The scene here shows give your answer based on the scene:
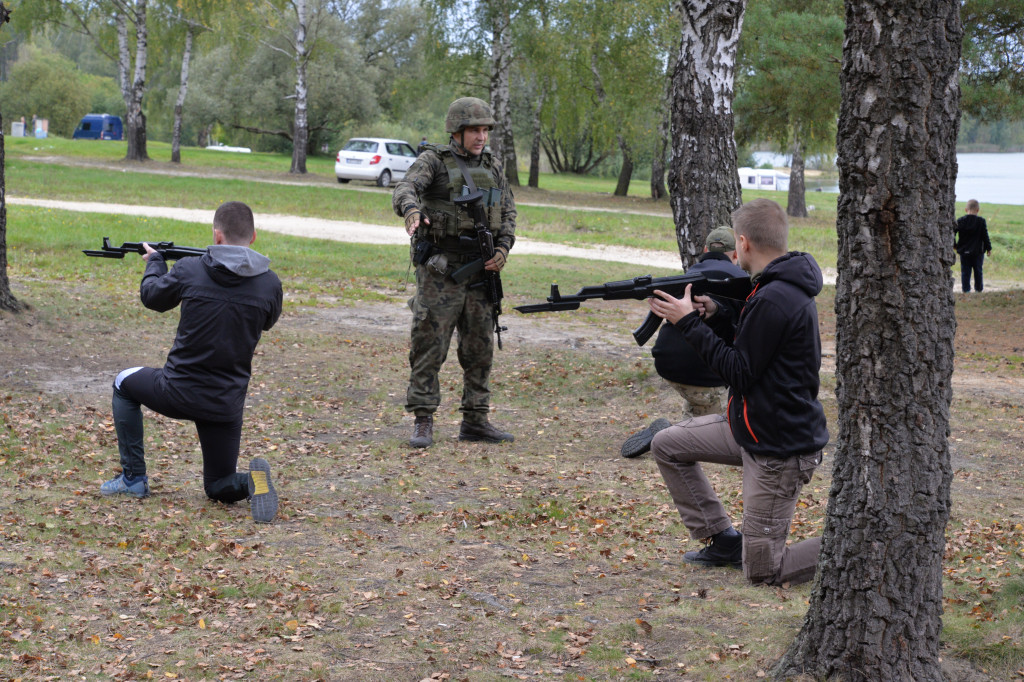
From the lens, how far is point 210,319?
5398 mm

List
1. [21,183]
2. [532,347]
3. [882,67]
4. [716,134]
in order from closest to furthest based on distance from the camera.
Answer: [882,67] → [716,134] → [532,347] → [21,183]

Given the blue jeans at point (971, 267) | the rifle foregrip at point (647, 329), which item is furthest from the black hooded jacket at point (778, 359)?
the blue jeans at point (971, 267)

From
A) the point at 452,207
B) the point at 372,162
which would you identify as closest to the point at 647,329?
the point at 452,207

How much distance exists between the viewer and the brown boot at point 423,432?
7318 mm

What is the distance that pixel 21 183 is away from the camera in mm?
26859

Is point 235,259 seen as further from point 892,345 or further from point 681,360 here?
point 892,345

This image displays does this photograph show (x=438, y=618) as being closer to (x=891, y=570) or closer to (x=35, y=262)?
(x=891, y=570)

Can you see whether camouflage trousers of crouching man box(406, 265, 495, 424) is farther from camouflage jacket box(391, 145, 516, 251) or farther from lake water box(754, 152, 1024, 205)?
lake water box(754, 152, 1024, 205)

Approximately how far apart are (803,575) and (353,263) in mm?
13436

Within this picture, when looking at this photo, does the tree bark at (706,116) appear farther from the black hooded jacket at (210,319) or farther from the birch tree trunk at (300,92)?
the birch tree trunk at (300,92)

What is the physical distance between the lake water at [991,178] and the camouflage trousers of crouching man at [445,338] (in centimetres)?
3954

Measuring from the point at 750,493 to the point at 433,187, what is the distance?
11.7 ft

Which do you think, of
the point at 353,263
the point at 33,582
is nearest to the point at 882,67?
the point at 33,582

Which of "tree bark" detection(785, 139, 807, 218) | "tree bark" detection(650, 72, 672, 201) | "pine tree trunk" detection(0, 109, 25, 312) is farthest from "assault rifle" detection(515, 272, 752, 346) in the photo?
"tree bark" detection(785, 139, 807, 218)
